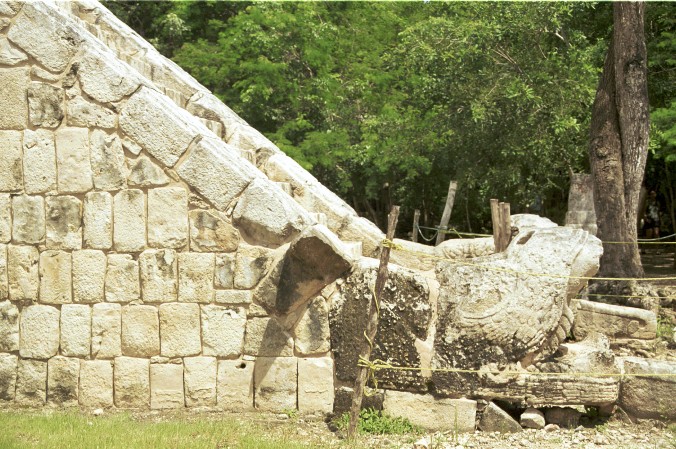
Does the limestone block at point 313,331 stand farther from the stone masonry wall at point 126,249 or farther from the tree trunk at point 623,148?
the tree trunk at point 623,148

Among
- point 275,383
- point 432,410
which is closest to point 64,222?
point 275,383

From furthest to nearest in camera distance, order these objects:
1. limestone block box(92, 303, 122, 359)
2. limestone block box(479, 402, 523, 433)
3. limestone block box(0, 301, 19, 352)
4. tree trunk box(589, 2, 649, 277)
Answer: tree trunk box(589, 2, 649, 277), limestone block box(0, 301, 19, 352), limestone block box(92, 303, 122, 359), limestone block box(479, 402, 523, 433)

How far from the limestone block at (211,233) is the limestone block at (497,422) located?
2.41 m

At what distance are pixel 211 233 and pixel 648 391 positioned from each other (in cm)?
379

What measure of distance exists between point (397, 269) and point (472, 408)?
1.25 meters

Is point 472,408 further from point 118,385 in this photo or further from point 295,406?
point 118,385

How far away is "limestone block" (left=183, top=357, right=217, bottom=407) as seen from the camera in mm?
6082

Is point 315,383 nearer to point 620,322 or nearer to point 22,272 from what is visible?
point 22,272

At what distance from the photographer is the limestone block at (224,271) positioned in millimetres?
6043

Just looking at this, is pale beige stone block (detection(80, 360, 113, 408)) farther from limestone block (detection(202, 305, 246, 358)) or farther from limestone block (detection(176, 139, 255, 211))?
limestone block (detection(176, 139, 255, 211))

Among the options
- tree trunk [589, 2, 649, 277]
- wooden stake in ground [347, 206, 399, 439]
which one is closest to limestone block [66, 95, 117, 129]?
wooden stake in ground [347, 206, 399, 439]

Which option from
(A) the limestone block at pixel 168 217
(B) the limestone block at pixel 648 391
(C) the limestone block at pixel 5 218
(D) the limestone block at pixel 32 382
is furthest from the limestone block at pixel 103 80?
(B) the limestone block at pixel 648 391

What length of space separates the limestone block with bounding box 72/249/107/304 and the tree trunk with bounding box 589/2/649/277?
755 cm

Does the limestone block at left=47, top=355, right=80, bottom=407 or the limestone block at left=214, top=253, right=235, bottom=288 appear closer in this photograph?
the limestone block at left=214, top=253, right=235, bottom=288
